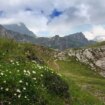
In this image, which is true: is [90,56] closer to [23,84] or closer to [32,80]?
[32,80]

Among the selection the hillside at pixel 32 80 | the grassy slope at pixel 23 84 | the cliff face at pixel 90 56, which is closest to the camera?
the grassy slope at pixel 23 84

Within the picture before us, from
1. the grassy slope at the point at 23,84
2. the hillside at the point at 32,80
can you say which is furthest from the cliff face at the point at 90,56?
the grassy slope at the point at 23,84

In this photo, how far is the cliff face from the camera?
269ft

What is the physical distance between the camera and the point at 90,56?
8538 cm

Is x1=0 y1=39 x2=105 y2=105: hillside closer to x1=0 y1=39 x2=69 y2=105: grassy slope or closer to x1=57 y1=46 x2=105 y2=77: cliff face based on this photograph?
x1=0 y1=39 x2=69 y2=105: grassy slope

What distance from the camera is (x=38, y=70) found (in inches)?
926

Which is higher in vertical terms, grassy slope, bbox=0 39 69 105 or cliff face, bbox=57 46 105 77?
cliff face, bbox=57 46 105 77

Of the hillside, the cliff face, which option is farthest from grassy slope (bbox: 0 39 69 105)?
the cliff face

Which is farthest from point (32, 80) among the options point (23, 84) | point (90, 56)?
point (90, 56)

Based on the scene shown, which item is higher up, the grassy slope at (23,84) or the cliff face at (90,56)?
the cliff face at (90,56)

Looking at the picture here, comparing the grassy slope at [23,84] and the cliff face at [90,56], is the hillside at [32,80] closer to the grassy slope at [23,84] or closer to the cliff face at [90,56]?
the grassy slope at [23,84]

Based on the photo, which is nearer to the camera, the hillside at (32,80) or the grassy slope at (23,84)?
the grassy slope at (23,84)

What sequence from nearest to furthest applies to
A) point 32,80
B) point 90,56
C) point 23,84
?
1. point 23,84
2. point 32,80
3. point 90,56

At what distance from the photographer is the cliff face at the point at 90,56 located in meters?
81.9
